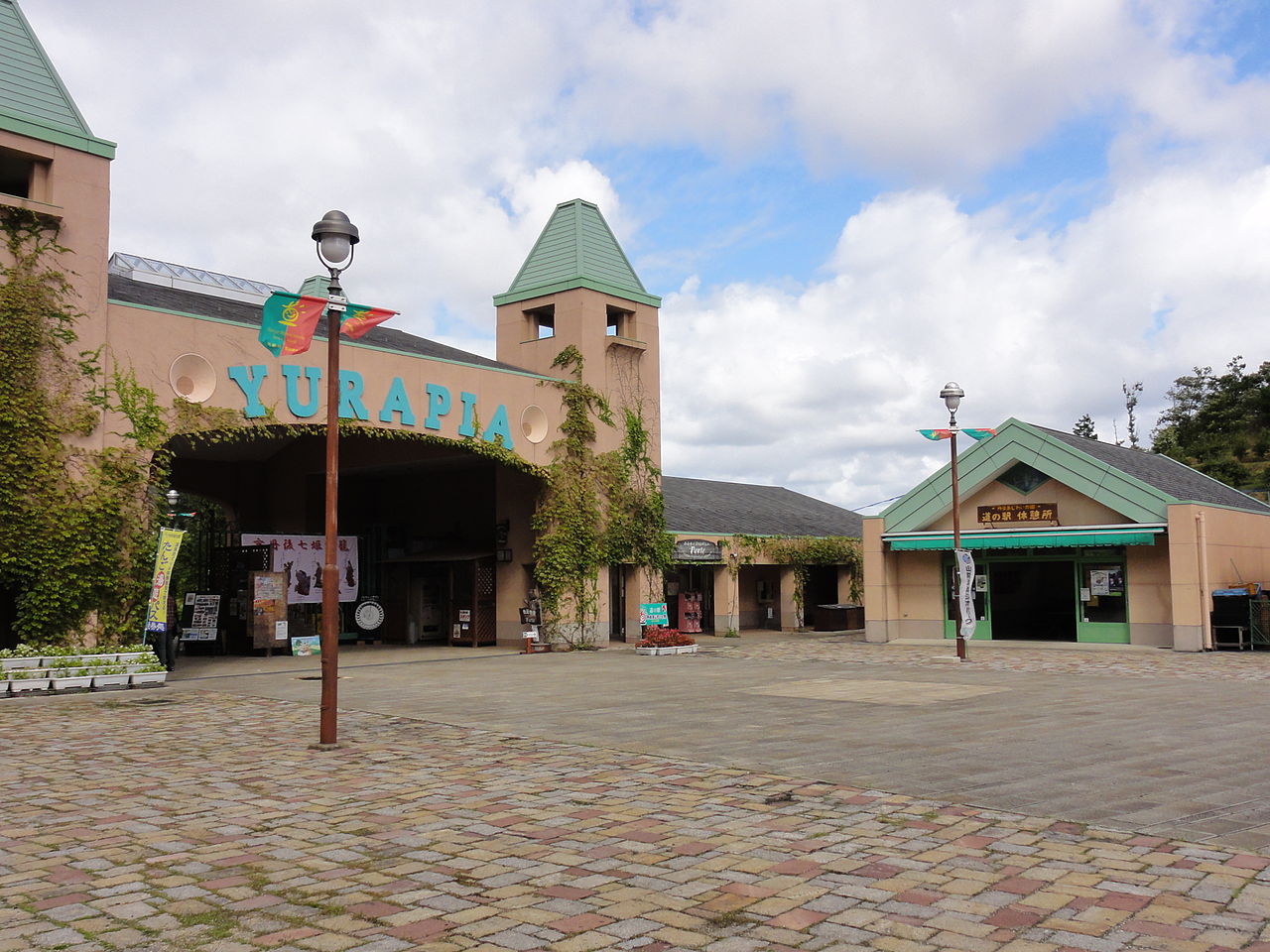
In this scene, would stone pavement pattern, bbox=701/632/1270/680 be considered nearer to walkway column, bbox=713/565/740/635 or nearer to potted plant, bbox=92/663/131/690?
walkway column, bbox=713/565/740/635

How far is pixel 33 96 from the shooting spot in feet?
59.8

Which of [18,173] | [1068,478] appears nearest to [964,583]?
[1068,478]

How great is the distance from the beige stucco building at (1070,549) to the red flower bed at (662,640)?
20.9ft

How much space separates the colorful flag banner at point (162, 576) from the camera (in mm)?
18156

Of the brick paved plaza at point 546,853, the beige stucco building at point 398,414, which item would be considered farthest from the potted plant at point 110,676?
the brick paved plaza at point 546,853

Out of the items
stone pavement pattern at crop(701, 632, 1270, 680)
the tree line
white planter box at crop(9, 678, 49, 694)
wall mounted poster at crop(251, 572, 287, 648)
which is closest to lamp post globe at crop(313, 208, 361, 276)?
white planter box at crop(9, 678, 49, 694)

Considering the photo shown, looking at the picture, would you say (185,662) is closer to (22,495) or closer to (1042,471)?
(22,495)

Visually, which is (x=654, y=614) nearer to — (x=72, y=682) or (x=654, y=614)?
(x=654, y=614)

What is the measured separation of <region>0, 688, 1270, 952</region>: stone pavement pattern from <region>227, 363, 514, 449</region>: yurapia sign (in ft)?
39.2

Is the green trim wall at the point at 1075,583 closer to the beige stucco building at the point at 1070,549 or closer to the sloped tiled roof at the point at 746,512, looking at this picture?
the beige stucco building at the point at 1070,549

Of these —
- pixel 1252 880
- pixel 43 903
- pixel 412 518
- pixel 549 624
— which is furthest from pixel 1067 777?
pixel 412 518

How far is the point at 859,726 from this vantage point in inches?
444

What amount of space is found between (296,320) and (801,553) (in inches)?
981

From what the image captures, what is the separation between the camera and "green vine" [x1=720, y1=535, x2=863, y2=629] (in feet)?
107
